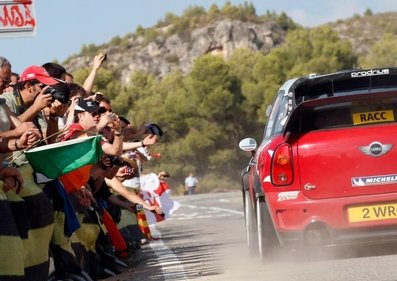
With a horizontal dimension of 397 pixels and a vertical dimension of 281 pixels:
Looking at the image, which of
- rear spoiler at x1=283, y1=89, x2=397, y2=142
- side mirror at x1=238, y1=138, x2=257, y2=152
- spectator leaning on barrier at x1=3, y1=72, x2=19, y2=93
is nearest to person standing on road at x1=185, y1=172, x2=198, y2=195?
spectator leaning on barrier at x1=3, y1=72, x2=19, y2=93

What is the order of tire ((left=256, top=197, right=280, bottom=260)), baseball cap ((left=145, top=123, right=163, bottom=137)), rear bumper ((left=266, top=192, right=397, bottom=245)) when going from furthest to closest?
baseball cap ((left=145, top=123, right=163, bottom=137))
tire ((left=256, top=197, right=280, bottom=260))
rear bumper ((left=266, top=192, right=397, bottom=245))

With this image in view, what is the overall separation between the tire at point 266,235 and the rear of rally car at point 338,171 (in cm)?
24

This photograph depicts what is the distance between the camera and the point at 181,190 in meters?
83.8

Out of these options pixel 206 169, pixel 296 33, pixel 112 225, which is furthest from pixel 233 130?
pixel 112 225

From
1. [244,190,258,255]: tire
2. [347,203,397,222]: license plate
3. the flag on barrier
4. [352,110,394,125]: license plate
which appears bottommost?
[244,190,258,255]: tire

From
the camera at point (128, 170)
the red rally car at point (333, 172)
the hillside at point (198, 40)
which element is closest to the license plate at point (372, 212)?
the red rally car at point (333, 172)

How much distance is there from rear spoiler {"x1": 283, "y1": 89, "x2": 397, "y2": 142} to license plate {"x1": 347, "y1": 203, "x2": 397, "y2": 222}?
3.00 feet

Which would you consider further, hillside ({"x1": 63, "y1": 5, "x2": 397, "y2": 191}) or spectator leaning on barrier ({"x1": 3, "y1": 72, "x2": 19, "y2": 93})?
hillside ({"x1": 63, "y1": 5, "x2": 397, "y2": 191})

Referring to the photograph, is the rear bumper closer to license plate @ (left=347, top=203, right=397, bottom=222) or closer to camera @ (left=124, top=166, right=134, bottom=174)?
license plate @ (left=347, top=203, right=397, bottom=222)

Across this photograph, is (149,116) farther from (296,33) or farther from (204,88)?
(296,33)

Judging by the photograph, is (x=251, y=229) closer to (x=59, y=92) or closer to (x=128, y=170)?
(x=59, y=92)

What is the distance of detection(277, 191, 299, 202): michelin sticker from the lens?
10.6 metres

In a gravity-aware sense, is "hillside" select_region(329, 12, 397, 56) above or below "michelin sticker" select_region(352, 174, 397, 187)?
below

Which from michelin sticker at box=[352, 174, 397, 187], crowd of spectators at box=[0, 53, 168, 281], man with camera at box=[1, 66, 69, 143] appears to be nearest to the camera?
crowd of spectators at box=[0, 53, 168, 281]
